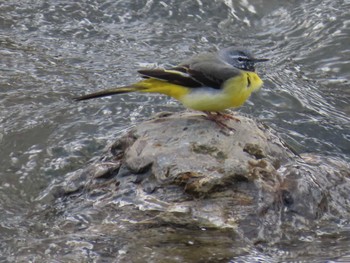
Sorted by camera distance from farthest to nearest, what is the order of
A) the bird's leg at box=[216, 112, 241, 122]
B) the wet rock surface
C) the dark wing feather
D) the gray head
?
the gray head, the bird's leg at box=[216, 112, 241, 122], the dark wing feather, the wet rock surface

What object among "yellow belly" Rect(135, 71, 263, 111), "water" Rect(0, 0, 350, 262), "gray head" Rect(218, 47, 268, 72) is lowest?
"water" Rect(0, 0, 350, 262)

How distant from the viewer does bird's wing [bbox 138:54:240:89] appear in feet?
22.0

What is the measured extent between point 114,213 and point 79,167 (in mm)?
1555

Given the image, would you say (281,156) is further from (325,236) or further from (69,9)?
(69,9)

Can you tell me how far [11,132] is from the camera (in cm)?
A: 842

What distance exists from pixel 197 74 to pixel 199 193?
1.07 m

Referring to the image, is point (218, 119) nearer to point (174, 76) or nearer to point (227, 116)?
point (227, 116)

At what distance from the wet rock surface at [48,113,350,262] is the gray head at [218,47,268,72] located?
450mm

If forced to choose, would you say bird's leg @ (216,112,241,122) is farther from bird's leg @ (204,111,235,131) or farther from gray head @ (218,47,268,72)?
gray head @ (218,47,268,72)

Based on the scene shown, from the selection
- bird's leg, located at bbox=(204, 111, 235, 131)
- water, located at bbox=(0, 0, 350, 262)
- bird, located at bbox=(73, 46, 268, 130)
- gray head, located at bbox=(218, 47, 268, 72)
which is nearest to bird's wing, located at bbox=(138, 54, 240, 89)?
bird, located at bbox=(73, 46, 268, 130)

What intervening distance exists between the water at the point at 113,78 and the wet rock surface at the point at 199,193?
0.59 ft

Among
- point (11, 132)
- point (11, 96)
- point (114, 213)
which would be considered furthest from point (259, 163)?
point (11, 96)

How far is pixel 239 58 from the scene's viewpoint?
6.98 metres

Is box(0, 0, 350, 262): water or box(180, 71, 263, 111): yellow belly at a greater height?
box(180, 71, 263, 111): yellow belly
